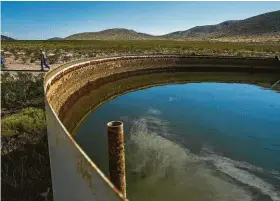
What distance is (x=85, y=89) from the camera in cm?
2844

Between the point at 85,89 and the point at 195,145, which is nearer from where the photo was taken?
the point at 195,145

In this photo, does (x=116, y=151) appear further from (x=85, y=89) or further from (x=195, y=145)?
(x=85, y=89)

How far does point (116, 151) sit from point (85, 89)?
2175 centimetres

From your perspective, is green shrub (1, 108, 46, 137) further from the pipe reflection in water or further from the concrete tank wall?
the pipe reflection in water

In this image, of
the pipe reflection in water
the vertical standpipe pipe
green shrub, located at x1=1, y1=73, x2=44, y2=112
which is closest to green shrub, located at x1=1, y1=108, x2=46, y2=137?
the pipe reflection in water

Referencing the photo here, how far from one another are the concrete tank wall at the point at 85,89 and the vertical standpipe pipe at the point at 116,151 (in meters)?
0.95

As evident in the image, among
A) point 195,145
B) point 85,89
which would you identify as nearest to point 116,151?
point 195,145

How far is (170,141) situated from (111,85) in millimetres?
18310

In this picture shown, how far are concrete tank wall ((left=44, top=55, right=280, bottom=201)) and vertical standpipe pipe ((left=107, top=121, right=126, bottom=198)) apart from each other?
37.5 inches

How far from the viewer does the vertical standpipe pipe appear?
696 centimetres

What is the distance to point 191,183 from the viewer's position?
10.3 meters

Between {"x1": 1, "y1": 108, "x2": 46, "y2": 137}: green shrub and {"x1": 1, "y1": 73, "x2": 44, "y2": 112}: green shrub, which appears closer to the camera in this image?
{"x1": 1, "y1": 108, "x2": 46, "y2": 137}: green shrub

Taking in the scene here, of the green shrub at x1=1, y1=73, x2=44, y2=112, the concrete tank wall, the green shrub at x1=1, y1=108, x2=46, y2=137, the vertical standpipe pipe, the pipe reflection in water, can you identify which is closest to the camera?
the concrete tank wall

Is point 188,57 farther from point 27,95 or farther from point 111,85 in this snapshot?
point 27,95
